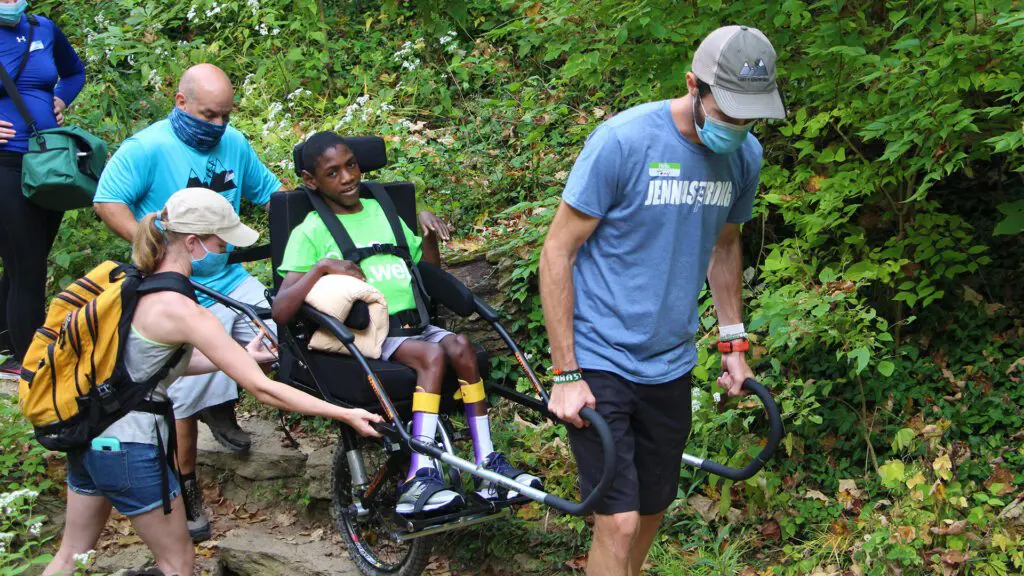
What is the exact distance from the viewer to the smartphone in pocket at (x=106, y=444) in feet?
12.2

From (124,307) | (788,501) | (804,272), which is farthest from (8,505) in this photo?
(804,272)

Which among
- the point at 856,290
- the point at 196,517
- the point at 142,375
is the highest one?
the point at 142,375

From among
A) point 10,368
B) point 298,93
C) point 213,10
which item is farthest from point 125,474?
point 213,10

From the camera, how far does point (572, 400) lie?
10.7 ft

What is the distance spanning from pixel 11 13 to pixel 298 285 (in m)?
2.49

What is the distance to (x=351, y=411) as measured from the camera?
388cm

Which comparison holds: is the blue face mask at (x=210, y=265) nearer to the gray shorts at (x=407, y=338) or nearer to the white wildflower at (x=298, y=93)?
the gray shorts at (x=407, y=338)

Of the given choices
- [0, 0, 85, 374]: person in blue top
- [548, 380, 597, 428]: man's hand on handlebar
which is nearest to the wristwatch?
[548, 380, 597, 428]: man's hand on handlebar

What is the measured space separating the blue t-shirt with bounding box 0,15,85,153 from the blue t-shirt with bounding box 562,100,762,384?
12.1 ft

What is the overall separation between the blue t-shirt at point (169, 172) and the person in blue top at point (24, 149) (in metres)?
0.79

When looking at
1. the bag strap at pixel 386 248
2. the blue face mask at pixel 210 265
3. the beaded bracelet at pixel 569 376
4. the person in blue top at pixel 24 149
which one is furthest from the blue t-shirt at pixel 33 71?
the beaded bracelet at pixel 569 376

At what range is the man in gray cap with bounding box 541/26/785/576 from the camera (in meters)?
3.19

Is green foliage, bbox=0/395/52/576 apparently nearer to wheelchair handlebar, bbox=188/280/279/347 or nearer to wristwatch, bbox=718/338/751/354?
wheelchair handlebar, bbox=188/280/279/347

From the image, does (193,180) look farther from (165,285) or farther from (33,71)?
(165,285)
